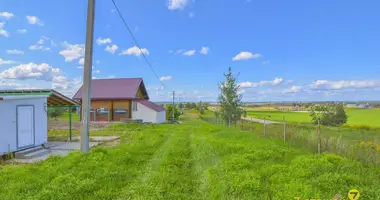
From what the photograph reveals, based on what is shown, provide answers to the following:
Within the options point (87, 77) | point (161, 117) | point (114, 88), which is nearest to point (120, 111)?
point (114, 88)

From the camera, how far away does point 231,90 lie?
2086 centimetres

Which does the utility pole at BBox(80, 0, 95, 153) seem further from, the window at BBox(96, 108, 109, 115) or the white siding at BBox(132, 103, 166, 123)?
the window at BBox(96, 108, 109, 115)

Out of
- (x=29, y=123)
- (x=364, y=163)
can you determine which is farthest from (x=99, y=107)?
(x=364, y=163)

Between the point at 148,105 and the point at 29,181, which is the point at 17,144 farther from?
the point at 148,105

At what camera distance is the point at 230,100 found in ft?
68.2

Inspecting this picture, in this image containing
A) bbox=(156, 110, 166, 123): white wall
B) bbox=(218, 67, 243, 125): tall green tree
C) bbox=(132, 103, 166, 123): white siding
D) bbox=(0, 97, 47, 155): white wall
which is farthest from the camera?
bbox=(156, 110, 166, 123): white wall

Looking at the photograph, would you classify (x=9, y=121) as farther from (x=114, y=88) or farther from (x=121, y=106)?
(x=114, y=88)

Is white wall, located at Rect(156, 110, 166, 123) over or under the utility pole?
under

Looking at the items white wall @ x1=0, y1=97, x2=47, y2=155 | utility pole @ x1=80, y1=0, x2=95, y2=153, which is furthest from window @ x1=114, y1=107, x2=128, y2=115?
utility pole @ x1=80, y1=0, x2=95, y2=153

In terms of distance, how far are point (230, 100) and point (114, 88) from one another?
1726cm

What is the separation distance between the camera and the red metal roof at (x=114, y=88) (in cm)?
3084

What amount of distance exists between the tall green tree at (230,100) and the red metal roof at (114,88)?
13.0 m

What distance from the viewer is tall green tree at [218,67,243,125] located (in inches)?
821

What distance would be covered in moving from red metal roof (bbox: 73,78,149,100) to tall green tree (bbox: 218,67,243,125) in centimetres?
1303
